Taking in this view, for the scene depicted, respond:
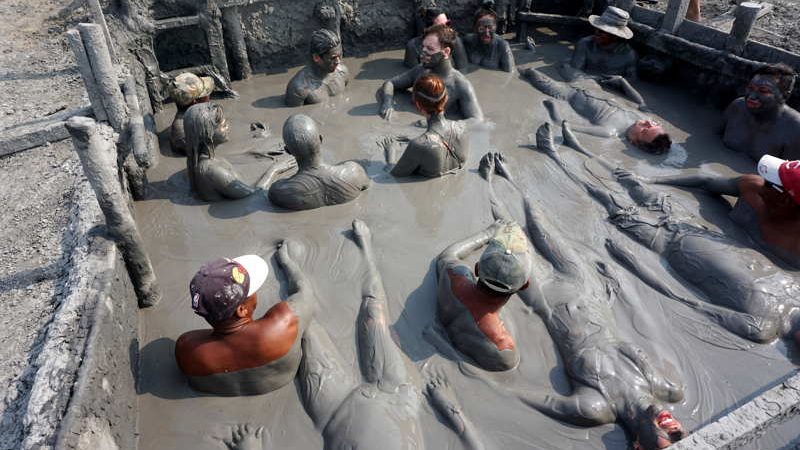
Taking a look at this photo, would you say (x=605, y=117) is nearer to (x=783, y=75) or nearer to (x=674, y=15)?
(x=783, y=75)

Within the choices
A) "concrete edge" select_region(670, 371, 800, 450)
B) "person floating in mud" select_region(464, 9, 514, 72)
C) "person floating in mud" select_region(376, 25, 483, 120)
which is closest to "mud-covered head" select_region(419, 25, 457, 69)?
"person floating in mud" select_region(376, 25, 483, 120)

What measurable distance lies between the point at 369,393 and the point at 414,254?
1496 millimetres

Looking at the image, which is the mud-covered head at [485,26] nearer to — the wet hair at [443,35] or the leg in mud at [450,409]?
the wet hair at [443,35]

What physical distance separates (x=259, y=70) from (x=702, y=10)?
8.42 meters

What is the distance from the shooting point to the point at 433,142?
5.15 meters

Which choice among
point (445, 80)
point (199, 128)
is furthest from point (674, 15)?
point (199, 128)

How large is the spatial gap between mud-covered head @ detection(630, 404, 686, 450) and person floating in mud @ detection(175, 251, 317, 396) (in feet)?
6.93

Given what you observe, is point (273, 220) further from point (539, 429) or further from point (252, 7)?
point (252, 7)

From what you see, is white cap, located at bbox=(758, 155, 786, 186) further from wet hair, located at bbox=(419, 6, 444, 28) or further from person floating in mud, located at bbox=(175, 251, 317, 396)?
wet hair, located at bbox=(419, 6, 444, 28)

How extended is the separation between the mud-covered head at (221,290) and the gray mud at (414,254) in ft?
2.40

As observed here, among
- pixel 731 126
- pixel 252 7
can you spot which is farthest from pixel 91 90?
pixel 731 126

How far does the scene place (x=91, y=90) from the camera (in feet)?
15.4

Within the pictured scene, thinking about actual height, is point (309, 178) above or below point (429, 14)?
below

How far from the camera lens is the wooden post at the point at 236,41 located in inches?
282
